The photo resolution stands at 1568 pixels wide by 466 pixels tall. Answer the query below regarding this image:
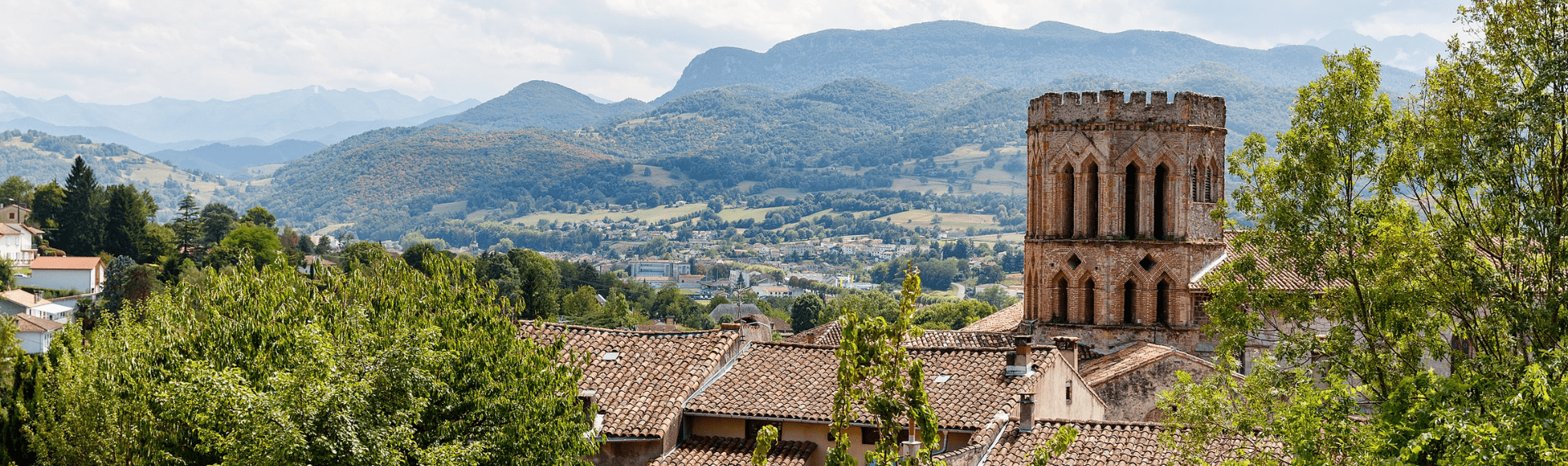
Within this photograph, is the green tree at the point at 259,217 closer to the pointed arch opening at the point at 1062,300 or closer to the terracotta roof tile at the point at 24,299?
the terracotta roof tile at the point at 24,299

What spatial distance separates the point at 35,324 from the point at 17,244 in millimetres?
30849

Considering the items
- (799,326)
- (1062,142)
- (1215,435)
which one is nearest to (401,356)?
(1215,435)

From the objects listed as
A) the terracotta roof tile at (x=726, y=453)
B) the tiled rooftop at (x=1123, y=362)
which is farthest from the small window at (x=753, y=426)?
the tiled rooftop at (x=1123, y=362)

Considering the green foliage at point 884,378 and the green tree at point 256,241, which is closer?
the green foliage at point 884,378

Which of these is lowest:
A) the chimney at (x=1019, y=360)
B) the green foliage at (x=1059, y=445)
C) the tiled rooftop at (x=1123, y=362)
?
the tiled rooftop at (x=1123, y=362)

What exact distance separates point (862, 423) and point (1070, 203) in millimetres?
17815

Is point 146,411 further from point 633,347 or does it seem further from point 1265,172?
point 1265,172

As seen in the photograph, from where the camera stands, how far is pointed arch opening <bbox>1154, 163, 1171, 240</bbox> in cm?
3919

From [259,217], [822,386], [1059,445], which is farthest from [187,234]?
[1059,445]

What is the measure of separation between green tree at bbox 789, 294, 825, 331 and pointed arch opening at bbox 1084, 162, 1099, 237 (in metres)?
89.8

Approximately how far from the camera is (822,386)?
87.1 feet

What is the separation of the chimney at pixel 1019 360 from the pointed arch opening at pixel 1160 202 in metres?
15.2

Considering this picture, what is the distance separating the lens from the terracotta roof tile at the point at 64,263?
99000 millimetres

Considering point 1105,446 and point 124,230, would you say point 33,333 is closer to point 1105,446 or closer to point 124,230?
point 124,230
